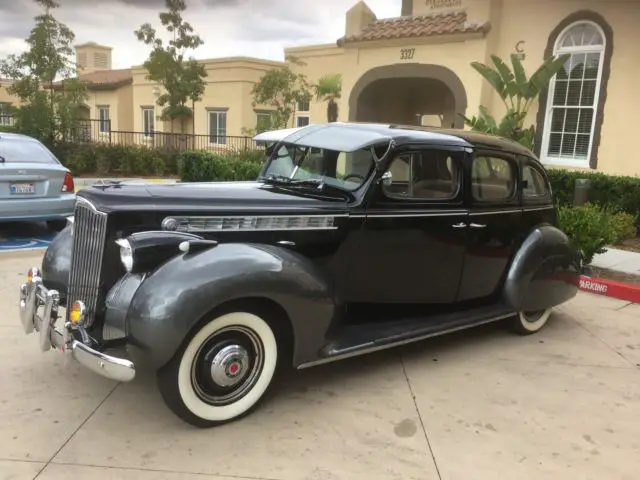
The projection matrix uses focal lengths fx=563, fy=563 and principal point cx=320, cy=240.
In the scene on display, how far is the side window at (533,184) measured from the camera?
197 inches

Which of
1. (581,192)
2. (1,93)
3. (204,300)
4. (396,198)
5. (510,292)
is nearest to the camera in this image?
(204,300)

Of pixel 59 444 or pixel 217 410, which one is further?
pixel 217 410

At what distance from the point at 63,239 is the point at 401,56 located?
10.7 metres

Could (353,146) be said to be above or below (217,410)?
above

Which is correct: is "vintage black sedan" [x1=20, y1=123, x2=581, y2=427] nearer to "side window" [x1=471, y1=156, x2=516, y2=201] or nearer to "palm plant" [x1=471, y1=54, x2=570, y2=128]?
"side window" [x1=471, y1=156, x2=516, y2=201]

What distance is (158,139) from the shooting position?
22.2 meters

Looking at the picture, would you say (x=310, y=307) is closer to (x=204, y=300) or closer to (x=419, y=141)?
(x=204, y=300)

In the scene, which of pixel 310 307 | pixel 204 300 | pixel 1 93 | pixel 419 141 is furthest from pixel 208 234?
pixel 1 93

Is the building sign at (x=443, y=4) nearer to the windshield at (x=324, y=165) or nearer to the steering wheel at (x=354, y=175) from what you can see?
the windshield at (x=324, y=165)

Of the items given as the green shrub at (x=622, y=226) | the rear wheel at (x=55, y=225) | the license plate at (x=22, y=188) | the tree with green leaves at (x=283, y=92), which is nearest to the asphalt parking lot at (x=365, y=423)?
the license plate at (x=22, y=188)

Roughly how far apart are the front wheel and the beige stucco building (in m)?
9.46

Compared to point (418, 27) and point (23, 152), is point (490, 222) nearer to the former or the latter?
point (23, 152)

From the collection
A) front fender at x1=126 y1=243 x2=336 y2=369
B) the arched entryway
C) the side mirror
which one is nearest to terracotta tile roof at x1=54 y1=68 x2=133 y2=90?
the arched entryway

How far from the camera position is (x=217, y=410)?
3.34 metres
